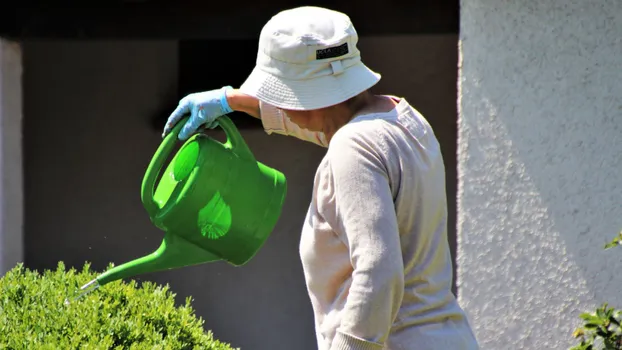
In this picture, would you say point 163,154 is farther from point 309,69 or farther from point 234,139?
point 309,69

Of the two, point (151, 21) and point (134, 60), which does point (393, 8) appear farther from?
point (134, 60)

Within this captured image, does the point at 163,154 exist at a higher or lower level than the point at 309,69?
lower

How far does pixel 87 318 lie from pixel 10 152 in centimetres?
214

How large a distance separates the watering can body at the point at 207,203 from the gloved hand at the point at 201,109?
0.07ft

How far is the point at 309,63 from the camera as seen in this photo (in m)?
1.81

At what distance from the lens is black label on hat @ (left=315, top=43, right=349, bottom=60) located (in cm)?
180

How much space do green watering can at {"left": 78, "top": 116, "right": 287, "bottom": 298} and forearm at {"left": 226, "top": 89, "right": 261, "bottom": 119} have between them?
51mm

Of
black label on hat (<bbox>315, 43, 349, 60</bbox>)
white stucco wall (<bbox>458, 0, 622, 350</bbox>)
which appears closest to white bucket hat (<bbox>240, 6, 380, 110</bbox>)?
black label on hat (<bbox>315, 43, 349, 60</bbox>)

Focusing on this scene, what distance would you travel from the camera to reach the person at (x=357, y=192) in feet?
5.48

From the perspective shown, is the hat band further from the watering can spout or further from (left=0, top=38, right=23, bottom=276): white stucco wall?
(left=0, top=38, right=23, bottom=276): white stucco wall

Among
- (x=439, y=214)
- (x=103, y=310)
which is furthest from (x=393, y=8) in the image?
(x=439, y=214)

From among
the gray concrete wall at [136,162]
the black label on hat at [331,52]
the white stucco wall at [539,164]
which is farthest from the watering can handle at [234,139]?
the gray concrete wall at [136,162]

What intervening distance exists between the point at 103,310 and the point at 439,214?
1.06 meters

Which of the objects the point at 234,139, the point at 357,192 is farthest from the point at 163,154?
the point at 357,192
